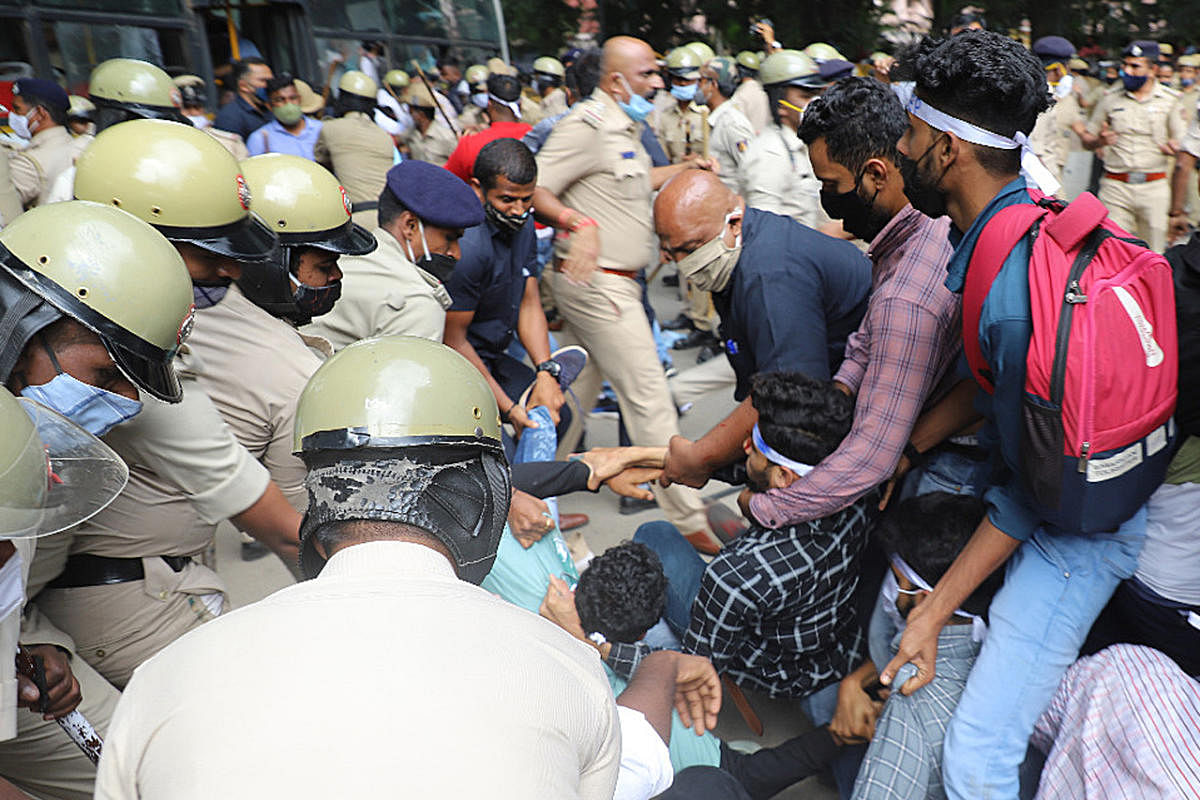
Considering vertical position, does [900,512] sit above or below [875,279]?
below

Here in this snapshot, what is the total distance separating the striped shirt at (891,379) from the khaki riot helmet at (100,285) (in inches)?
54.7

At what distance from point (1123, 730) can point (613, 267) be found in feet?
9.80

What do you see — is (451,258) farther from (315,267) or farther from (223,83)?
(223,83)

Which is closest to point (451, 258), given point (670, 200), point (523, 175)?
point (523, 175)

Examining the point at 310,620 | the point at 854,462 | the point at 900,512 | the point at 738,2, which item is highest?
the point at 310,620

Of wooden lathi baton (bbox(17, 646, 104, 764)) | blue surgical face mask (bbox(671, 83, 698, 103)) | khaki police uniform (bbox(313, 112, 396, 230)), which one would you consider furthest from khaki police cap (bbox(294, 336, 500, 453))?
blue surgical face mask (bbox(671, 83, 698, 103))

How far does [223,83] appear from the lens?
10477 mm

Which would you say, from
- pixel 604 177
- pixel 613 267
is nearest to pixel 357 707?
pixel 613 267

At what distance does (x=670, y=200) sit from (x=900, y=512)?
3.62ft

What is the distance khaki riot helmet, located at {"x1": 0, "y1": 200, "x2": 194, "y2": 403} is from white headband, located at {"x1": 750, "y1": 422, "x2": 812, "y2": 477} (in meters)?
1.38

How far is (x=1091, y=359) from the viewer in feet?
5.27

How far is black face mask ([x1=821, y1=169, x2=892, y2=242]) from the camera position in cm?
243

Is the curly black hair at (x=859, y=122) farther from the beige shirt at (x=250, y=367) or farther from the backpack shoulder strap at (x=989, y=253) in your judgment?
the beige shirt at (x=250, y=367)

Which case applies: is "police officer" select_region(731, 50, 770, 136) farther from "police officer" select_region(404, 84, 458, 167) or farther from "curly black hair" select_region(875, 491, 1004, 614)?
"curly black hair" select_region(875, 491, 1004, 614)
